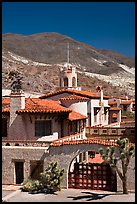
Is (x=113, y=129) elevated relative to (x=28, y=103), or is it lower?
lower

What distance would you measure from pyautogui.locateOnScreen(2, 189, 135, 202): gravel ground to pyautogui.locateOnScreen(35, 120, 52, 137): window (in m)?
5.20

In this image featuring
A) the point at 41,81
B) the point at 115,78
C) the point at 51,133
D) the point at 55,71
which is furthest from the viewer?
the point at 115,78

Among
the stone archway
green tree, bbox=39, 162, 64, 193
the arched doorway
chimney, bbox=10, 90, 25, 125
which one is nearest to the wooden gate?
the arched doorway

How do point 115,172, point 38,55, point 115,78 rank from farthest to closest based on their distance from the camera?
point 38,55
point 115,78
point 115,172

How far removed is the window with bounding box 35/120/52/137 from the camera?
23.9 metres

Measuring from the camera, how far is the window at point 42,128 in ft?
78.4

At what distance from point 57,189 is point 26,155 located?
2812 mm

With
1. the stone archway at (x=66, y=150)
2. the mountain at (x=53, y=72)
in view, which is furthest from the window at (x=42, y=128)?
the mountain at (x=53, y=72)

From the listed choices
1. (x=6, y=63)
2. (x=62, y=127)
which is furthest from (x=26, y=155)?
(x=6, y=63)

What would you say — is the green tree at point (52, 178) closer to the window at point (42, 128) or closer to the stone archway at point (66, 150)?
the stone archway at point (66, 150)

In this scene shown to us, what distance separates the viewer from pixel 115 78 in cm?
13175

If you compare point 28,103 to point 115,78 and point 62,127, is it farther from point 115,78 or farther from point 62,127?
point 115,78

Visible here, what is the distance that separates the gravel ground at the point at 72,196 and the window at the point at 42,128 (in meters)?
5.20

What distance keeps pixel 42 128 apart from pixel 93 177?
18.0ft
